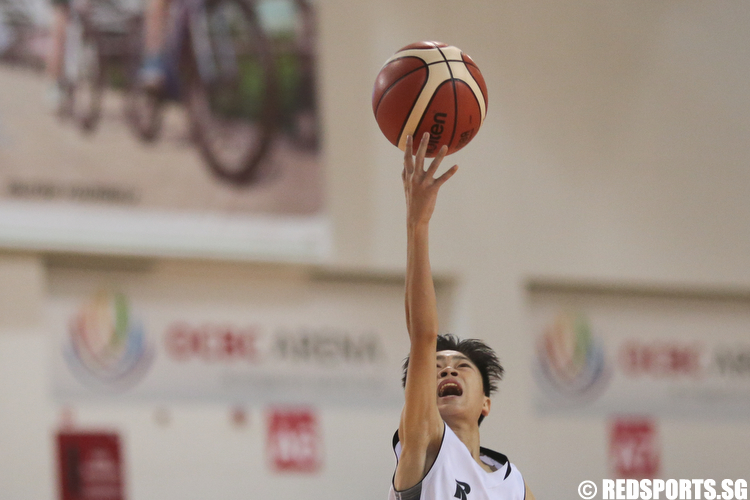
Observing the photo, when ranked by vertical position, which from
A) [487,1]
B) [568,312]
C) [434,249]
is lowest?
[568,312]

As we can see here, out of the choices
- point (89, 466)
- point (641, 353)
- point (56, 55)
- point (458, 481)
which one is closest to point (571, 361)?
point (641, 353)

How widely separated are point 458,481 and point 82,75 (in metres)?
4.61

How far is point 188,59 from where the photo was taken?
22.4 ft

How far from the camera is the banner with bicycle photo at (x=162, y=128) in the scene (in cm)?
626

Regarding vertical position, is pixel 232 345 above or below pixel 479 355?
below

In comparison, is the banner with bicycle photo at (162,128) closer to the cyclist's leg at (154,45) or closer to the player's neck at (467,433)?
the cyclist's leg at (154,45)

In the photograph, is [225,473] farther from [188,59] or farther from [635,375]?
[635,375]

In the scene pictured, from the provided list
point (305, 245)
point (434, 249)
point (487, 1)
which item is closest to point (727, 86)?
point (487, 1)

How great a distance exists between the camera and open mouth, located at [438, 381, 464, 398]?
2.92 m

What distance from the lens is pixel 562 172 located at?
807cm

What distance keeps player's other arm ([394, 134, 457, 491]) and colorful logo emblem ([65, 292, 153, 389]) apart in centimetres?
428

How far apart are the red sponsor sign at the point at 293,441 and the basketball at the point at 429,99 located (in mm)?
4111

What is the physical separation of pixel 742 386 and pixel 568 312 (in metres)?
1.84

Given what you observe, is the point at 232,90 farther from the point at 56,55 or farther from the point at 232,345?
the point at 232,345
